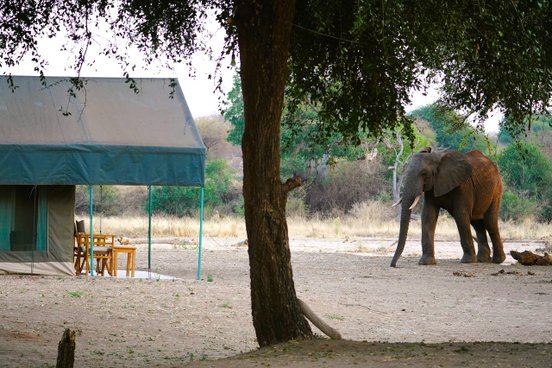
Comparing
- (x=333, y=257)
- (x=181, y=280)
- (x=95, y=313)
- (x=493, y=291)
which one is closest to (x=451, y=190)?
(x=333, y=257)

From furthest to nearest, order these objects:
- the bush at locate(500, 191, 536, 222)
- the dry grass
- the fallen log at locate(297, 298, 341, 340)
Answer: the bush at locate(500, 191, 536, 222)
the dry grass
the fallen log at locate(297, 298, 341, 340)

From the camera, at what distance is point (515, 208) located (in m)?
47.7

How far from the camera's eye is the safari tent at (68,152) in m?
18.1

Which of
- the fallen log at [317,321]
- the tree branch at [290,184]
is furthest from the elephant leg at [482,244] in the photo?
the tree branch at [290,184]

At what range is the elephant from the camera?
24469mm

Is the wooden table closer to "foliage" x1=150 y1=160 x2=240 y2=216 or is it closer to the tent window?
the tent window

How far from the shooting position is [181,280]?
18.5 m

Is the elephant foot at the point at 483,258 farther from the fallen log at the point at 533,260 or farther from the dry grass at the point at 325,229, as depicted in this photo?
the dry grass at the point at 325,229

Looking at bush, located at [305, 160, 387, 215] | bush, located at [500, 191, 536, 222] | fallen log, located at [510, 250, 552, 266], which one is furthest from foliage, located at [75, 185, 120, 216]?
fallen log, located at [510, 250, 552, 266]

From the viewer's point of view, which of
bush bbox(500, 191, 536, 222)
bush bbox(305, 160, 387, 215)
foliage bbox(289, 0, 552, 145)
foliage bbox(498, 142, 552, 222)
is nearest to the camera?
foliage bbox(289, 0, 552, 145)

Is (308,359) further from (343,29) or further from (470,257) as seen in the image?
(470,257)

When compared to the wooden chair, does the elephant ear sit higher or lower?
higher

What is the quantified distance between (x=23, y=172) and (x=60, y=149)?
28.8 inches

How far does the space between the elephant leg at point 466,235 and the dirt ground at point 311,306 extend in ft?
5.46
